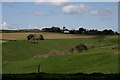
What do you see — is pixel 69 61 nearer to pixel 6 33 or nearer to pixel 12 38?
pixel 12 38

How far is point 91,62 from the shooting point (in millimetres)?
38000

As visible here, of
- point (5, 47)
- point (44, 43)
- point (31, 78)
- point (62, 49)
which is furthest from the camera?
point (44, 43)

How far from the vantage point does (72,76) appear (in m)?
20.8

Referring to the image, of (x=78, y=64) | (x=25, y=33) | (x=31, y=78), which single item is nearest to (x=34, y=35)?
(x=25, y=33)

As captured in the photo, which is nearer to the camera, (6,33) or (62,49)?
(62,49)

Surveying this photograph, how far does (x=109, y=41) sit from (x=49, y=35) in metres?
20.3

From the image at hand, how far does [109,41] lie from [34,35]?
961 inches

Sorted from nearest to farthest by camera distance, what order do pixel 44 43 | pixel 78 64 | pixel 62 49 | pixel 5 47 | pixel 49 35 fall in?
pixel 78 64
pixel 5 47
pixel 62 49
pixel 44 43
pixel 49 35

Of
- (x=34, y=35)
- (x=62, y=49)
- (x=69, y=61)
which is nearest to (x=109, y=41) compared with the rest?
(x=62, y=49)

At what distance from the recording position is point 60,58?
42.8m

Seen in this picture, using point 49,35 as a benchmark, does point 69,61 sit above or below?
below

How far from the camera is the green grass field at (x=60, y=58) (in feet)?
113

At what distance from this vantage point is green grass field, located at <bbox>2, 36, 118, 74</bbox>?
34.5 meters

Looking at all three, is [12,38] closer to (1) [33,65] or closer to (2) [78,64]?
(1) [33,65]
